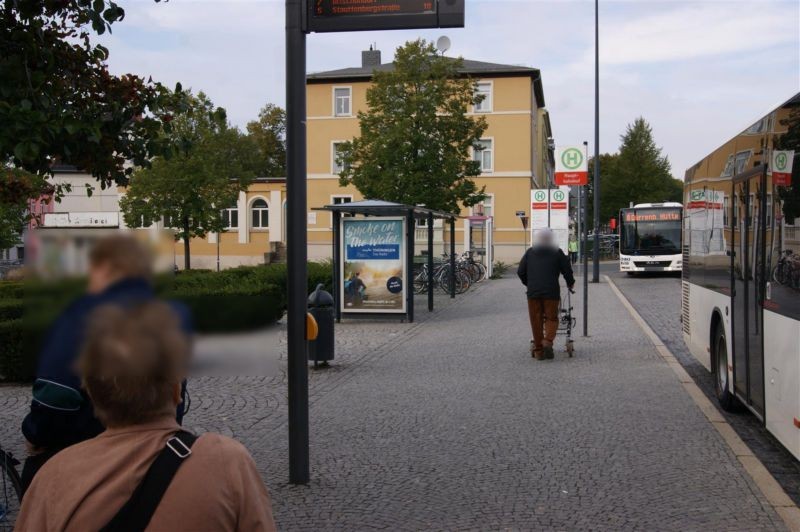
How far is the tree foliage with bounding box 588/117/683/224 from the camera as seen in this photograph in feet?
272

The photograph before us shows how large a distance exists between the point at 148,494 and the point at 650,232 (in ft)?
119

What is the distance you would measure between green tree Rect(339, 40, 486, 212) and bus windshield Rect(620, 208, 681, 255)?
23.5 feet

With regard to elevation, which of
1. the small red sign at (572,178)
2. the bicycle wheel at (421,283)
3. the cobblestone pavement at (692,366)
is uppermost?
the small red sign at (572,178)

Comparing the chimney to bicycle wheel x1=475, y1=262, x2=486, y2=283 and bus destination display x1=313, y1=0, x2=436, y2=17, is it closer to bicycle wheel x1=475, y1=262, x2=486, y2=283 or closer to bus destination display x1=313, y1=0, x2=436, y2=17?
bicycle wheel x1=475, y1=262, x2=486, y2=283

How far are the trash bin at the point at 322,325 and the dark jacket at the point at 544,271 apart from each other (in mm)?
2780

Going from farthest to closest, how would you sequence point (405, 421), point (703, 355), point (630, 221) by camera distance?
point (630, 221) → point (703, 355) → point (405, 421)

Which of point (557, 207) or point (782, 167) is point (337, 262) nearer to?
point (782, 167)

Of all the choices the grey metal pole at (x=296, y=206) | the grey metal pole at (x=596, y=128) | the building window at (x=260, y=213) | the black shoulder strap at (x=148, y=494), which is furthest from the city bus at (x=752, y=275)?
the building window at (x=260, y=213)

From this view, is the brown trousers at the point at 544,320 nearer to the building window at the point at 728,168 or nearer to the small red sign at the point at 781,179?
the building window at the point at 728,168

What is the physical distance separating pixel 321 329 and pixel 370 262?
6.42 meters

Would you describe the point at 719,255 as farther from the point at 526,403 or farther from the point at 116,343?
the point at 116,343

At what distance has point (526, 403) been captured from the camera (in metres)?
9.43

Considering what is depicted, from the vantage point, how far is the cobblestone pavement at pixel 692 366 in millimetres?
6859

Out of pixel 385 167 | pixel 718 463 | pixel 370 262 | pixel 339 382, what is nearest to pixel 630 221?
pixel 385 167
